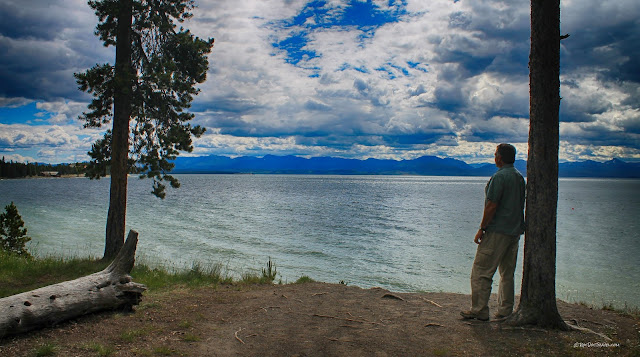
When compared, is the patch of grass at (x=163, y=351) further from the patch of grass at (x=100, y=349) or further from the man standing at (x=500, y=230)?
the man standing at (x=500, y=230)

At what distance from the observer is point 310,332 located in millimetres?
6133

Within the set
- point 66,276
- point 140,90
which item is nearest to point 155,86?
point 140,90

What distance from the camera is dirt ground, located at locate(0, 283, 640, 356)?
5270mm

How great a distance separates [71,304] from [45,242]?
2078 cm

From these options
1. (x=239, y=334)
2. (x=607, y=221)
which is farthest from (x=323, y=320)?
(x=607, y=221)

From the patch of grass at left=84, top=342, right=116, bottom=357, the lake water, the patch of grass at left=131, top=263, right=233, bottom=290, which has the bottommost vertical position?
the lake water

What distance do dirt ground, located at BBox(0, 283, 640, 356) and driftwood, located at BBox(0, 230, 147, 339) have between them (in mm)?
149

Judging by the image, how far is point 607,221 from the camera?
40.7 meters

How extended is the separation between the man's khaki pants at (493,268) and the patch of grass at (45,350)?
19.4 ft

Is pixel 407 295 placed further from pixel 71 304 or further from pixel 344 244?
pixel 344 244

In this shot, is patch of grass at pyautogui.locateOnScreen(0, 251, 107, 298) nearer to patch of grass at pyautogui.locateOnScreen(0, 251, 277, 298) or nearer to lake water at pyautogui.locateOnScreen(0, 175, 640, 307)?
patch of grass at pyautogui.locateOnScreen(0, 251, 277, 298)

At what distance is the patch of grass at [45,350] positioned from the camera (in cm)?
494

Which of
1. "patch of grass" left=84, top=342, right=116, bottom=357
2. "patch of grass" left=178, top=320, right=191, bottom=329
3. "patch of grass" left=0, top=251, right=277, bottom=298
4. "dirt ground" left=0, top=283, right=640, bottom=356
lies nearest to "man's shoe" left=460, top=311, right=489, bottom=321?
"dirt ground" left=0, top=283, right=640, bottom=356

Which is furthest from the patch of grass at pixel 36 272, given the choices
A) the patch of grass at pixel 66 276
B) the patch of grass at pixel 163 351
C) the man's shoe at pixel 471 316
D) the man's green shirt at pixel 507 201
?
the man's green shirt at pixel 507 201
